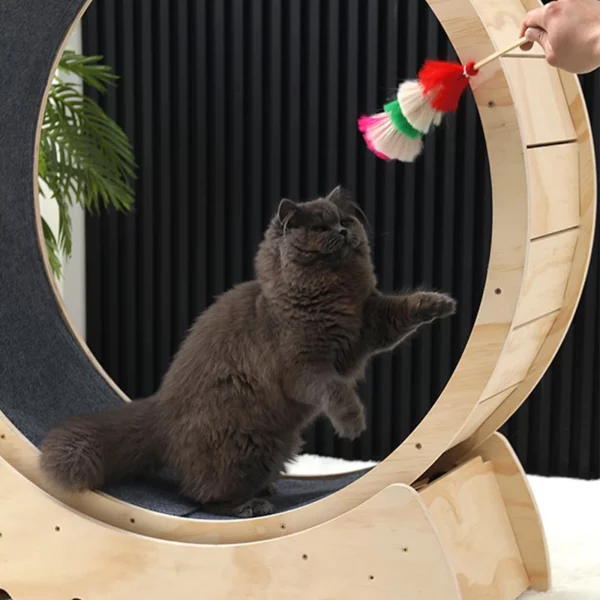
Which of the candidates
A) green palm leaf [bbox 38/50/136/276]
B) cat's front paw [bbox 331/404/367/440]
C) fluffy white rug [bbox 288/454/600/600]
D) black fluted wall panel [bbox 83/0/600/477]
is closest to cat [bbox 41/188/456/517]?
cat's front paw [bbox 331/404/367/440]

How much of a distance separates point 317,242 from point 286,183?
151 cm

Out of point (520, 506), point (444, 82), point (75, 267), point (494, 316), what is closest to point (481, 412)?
point (494, 316)

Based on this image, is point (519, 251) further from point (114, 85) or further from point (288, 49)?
point (114, 85)

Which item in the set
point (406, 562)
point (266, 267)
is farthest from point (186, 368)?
point (406, 562)

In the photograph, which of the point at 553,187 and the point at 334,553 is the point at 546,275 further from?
the point at 334,553

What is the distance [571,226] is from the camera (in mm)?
1801

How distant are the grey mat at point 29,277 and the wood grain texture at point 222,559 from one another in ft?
0.77

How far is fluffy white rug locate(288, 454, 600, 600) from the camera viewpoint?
2.04m

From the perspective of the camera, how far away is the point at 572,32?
4.78 feet

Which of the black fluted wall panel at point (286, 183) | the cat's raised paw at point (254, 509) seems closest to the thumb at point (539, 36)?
the cat's raised paw at point (254, 509)

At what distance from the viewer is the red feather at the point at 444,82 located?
1.56 metres

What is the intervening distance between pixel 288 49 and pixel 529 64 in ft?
5.32

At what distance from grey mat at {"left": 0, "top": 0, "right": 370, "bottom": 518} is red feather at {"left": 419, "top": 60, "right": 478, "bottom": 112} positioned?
2.64 feet

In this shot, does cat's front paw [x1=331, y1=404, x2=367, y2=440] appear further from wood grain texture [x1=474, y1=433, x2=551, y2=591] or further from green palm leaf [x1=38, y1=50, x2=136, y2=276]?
green palm leaf [x1=38, y1=50, x2=136, y2=276]
